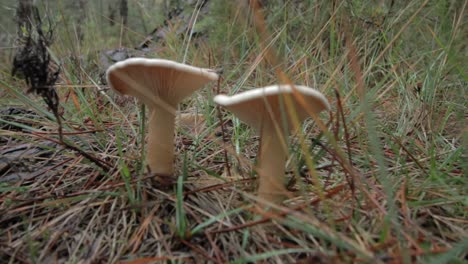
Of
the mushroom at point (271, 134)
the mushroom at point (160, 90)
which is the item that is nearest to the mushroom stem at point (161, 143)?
the mushroom at point (160, 90)

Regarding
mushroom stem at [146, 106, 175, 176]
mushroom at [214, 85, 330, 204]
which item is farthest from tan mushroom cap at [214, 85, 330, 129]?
mushroom stem at [146, 106, 175, 176]

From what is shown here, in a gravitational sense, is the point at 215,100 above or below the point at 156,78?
below

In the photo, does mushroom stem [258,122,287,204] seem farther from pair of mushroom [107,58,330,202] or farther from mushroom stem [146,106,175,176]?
mushroom stem [146,106,175,176]

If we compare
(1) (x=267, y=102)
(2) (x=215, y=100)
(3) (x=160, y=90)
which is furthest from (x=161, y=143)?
(1) (x=267, y=102)

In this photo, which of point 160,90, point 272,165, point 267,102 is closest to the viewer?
Answer: point 267,102

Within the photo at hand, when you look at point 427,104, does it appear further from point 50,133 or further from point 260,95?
point 50,133

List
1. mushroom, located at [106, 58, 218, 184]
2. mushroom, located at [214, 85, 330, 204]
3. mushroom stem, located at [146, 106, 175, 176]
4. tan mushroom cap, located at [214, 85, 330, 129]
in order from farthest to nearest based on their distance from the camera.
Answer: mushroom stem, located at [146, 106, 175, 176], mushroom, located at [106, 58, 218, 184], mushroom, located at [214, 85, 330, 204], tan mushroom cap, located at [214, 85, 330, 129]

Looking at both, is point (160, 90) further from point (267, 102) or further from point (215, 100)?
point (267, 102)
